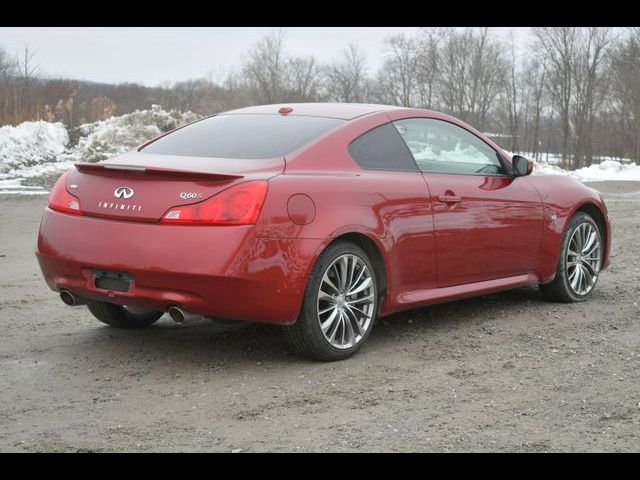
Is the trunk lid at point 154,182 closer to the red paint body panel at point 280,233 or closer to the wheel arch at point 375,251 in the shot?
the red paint body panel at point 280,233

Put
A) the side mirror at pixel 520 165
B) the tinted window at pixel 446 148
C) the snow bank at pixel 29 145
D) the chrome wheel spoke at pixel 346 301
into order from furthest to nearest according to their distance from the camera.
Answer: the snow bank at pixel 29 145
the side mirror at pixel 520 165
the tinted window at pixel 446 148
the chrome wheel spoke at pixel 346 301

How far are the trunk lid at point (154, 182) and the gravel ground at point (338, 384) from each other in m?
0.90

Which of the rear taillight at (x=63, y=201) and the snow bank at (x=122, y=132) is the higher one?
the snow bank at (x=122, y=132)

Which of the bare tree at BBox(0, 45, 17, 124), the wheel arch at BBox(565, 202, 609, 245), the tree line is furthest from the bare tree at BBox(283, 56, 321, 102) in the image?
the wheel arch at BBox(565, 202, 609, 245)

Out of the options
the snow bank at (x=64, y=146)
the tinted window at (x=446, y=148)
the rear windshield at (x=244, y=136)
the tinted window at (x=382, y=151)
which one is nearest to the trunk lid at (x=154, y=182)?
the rear windshield at (x=244, y=136)

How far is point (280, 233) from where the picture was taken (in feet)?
16.3

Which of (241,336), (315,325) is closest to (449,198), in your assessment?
(315,325)

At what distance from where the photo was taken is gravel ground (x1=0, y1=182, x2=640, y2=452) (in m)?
4.01

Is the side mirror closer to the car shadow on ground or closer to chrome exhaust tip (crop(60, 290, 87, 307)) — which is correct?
the car shadow on ground

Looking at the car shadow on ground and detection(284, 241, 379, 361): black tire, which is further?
the car shadow on ground

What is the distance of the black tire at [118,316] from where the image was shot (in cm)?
618

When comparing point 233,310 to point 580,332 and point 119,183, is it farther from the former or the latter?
point 580,332

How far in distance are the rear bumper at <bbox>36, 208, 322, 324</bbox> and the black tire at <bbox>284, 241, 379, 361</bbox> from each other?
9cm
